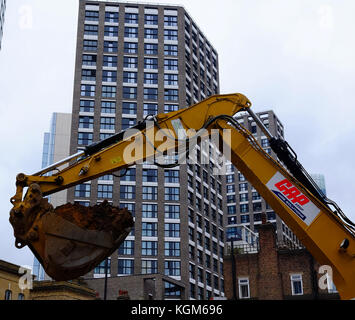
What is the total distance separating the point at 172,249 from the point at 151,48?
125ft

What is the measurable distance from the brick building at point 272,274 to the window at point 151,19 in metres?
68.5

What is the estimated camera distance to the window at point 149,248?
79062 mm

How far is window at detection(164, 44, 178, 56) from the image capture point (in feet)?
317

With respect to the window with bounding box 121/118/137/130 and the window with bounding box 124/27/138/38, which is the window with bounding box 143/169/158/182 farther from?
the window with bounding box 124/27/138/38

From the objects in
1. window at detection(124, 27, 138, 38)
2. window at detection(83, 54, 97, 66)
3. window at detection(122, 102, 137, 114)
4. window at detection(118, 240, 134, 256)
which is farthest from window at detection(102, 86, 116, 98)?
window at detection(118, 240, 134, 256)

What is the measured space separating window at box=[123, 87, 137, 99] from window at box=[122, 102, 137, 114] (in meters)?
1.29

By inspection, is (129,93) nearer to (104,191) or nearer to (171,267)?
(104,191)

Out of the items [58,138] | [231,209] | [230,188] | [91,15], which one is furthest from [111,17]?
[231,209]

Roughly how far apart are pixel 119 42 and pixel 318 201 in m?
85.9

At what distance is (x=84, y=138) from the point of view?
285ft

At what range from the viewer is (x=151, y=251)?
3123 inches

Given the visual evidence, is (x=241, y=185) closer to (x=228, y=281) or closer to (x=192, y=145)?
(x=228, y=281)

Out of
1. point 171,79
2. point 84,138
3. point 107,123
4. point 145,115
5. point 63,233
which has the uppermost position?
point 171,79

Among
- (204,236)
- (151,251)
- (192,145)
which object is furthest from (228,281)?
(204,236)
